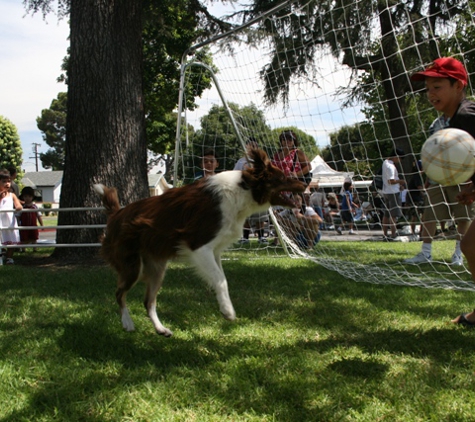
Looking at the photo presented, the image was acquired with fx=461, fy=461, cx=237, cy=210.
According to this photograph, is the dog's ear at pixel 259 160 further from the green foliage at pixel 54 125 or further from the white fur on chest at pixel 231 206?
the green foliage at pixel 54 125

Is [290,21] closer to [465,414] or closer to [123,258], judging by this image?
[123,258]

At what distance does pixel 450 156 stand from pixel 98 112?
228 inches

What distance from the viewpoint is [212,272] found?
375 centimetres

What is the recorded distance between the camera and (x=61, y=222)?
781cm

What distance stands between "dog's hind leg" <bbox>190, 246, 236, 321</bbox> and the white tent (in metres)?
3.43

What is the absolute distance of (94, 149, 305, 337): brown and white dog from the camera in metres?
3.85

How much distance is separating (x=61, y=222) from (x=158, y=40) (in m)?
14.1

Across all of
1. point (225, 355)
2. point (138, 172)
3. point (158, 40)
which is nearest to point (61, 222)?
point (138, 172)

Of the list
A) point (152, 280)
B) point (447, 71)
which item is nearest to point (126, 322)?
point (152, 280)

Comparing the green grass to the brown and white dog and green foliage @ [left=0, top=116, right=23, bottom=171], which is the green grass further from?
green foliage @ [left=0, top=116, right=23, bottom=171]

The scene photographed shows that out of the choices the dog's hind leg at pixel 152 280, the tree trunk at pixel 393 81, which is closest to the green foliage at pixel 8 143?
the tree trunk at pixel 393 81

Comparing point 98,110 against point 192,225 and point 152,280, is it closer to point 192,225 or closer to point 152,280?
point 152,280

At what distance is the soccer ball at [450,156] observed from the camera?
3363mm

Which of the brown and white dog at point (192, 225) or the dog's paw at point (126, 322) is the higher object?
the brown and white dog at point (192, 225)
